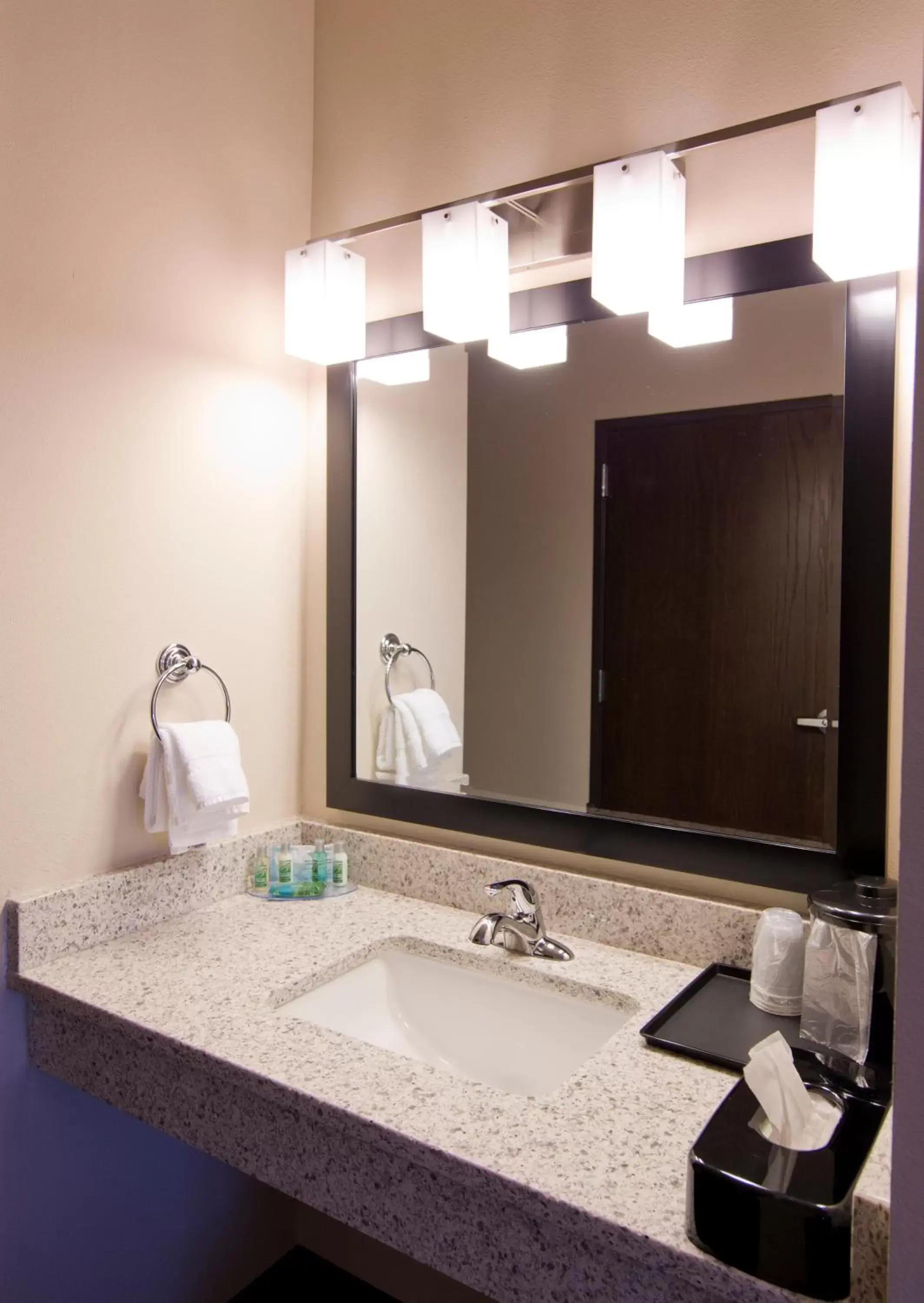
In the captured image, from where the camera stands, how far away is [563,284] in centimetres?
148

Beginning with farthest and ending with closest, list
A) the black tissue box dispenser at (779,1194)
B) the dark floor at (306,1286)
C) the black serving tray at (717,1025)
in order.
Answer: the dark floor at (306,1286) → the black serving tray at (717,1025) → the black tissue box dispenser at (779,1194)

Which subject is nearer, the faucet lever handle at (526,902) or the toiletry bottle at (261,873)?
the faucet lever handle at (526,902)

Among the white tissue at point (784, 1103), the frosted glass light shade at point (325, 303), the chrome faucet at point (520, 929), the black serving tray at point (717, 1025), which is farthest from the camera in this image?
the frosted glass light shade at point (325, 303)

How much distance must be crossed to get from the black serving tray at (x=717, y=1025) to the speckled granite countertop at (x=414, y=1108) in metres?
0.02

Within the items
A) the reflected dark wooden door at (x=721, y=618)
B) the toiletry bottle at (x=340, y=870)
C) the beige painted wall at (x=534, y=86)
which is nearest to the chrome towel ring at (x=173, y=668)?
the beige painted wall at (x=534, y=86)

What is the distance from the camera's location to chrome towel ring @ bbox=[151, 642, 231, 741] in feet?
4.95

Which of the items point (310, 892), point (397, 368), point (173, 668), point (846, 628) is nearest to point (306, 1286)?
point (310, 892)

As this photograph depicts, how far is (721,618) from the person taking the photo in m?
1.34

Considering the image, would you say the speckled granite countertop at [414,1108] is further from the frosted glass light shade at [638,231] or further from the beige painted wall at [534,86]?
the frosted glass light shade at [638,231]

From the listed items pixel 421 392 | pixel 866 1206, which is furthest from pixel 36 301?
pixel 866 1206

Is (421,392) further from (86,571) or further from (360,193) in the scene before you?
(86,571)

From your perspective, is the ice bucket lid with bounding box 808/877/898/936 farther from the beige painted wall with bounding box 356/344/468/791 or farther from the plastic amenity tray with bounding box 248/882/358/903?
the plastic amenity tray with bounding box 248/882/358/903

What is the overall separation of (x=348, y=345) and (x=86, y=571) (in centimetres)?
60

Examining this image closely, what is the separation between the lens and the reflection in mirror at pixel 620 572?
128cm
